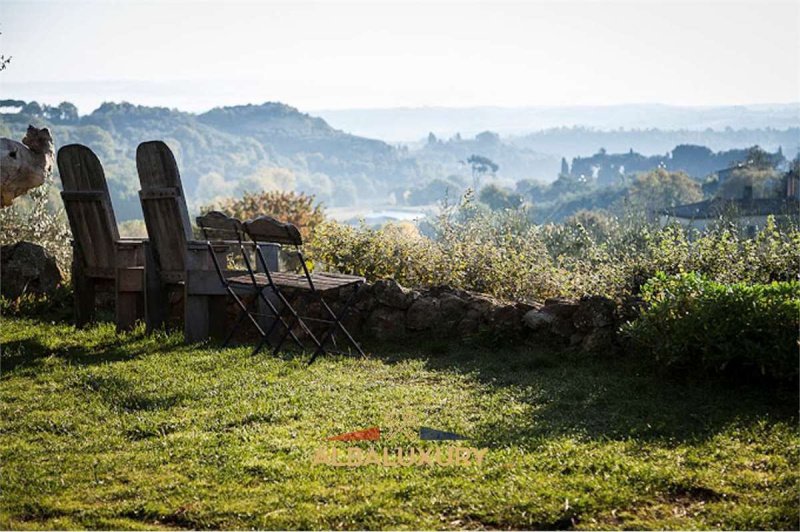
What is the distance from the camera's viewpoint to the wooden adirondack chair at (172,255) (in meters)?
7.95

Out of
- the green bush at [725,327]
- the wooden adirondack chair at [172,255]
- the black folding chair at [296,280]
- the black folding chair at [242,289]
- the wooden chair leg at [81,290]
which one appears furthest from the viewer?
the wooden chair leg at [81,290]

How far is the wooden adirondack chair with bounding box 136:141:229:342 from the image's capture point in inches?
313

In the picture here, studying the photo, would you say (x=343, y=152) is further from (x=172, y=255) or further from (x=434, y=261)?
(x=172, y=255)

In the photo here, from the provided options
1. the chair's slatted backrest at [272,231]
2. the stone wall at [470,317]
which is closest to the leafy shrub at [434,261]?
the stone wall at [470,317]

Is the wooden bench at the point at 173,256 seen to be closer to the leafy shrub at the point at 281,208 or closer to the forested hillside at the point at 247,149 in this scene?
the leafy shrub at the point at 281,208

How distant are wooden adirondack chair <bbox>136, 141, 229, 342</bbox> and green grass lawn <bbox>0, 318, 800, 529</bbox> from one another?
723 mm

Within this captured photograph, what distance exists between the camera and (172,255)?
8.23 meters

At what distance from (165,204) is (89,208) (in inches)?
33.8

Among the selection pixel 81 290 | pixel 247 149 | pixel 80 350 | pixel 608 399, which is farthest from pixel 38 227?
pixel 247 149

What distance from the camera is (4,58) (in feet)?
36.8

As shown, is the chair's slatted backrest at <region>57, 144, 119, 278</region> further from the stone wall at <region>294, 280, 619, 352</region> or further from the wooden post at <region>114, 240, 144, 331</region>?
the stone wall at <region>294, 280, 619, 352</region>

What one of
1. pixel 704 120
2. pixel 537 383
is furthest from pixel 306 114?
pixel 537 383

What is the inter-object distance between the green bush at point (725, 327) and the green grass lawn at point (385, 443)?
18 centimetres

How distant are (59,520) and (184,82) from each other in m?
21.1
